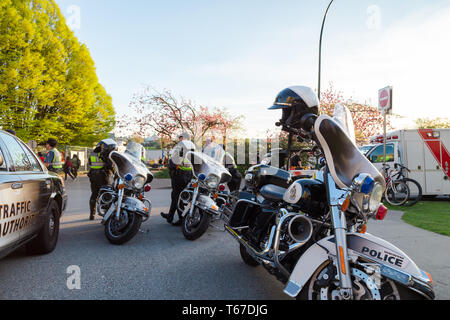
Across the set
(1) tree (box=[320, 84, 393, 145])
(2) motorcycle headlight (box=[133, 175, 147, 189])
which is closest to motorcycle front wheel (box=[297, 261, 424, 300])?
(2) motorcycle headlight (box=[133, 175, 147, 189])

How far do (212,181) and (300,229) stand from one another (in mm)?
2975

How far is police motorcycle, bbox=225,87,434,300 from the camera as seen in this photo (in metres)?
2.15

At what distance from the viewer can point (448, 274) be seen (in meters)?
3.80

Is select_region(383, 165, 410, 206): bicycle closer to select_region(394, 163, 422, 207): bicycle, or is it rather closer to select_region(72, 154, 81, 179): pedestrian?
select_region(394, 163, 422, 207): bicycle

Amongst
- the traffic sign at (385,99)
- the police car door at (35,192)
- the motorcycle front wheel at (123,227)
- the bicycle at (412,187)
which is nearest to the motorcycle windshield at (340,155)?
the police car door at (35,192)

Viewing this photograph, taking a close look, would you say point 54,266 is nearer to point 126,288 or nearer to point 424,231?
point 126,288

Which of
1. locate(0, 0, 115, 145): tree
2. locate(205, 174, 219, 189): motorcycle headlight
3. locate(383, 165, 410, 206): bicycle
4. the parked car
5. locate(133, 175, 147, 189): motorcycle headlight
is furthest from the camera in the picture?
locate(0, 0, 115, 145): tree

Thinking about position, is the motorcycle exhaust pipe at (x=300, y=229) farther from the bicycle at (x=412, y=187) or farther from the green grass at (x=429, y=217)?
the bicycle at (x=412, y=187)

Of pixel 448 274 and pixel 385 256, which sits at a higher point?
pixel 385 256

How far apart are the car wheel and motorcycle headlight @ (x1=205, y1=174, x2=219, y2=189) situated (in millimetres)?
2348

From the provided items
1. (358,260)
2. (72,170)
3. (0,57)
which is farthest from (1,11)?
(358,260)

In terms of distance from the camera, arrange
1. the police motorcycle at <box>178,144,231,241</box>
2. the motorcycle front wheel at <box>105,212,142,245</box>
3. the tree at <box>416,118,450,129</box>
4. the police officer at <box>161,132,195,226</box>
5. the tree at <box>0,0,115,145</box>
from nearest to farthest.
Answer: the motorcycle front wheel at <box>105,212,142,245</box> → the police motorcycle at <box>178,144,231,241</box> → the police officer at <box>161,132,195,226</box> → the tree at <box>0,0,115,145</box> → the tree at <box>416,118,450,129</box>

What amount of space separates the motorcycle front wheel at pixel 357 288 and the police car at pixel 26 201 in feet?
9.07

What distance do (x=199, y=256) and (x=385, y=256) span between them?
9.44 feet
